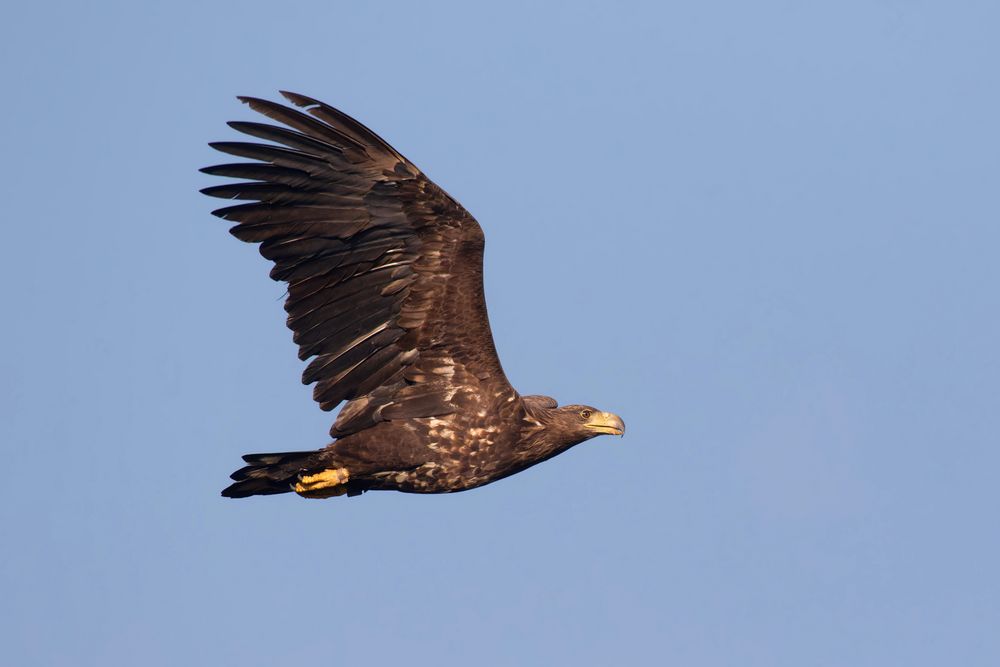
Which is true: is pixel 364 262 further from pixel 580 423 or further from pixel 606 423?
pixel 606 423

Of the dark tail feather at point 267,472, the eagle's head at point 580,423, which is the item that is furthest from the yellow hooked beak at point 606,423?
the dark tail feather at point 267,472

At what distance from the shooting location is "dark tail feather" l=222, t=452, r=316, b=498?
19.5 m

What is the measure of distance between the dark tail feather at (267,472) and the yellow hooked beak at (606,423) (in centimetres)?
285

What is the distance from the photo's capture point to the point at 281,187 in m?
19.0

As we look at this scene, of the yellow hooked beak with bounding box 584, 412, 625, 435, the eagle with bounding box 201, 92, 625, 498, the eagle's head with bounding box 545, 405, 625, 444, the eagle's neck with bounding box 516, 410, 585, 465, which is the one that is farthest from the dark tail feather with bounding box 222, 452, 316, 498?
the yellow hooked beak with bounding box 584, 412, 625, 435

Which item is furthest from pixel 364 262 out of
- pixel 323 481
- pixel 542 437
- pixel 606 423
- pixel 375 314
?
pixel 606 423

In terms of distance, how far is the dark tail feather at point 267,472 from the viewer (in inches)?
769

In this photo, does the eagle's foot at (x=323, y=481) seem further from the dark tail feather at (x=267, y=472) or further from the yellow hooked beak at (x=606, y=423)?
the yellow hooked beak at (x=606, y=423)

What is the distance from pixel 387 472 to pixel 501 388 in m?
1.38

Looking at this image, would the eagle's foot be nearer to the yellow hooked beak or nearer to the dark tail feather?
the dark tail feather

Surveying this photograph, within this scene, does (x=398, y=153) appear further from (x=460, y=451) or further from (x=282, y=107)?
(x=460, y=451)

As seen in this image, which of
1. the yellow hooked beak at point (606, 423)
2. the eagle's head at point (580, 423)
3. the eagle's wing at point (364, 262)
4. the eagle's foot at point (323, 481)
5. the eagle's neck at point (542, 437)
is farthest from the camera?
the yellow hooked beak at point (606, 423)

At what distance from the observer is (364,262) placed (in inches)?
753

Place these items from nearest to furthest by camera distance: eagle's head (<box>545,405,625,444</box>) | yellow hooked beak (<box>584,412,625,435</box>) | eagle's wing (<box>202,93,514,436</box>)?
eagle's wing (<box>202,93,514,436</box>) < eagle's head (<box>545,405,625,444</box>) < yellow hooked beak (<box>584,412,625,435</box>)
